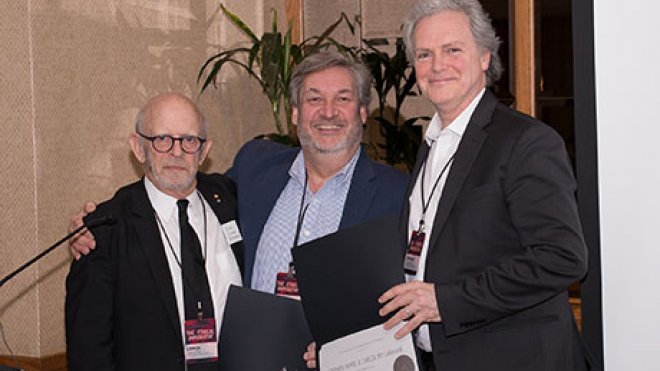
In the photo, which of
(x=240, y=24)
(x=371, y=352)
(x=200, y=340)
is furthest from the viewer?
(x=240, y=24)

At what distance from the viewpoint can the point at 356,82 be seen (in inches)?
118

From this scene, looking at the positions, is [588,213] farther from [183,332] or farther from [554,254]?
[183,332]

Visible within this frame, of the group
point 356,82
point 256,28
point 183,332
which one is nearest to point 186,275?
point 183,332

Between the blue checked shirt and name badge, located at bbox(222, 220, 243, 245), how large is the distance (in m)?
0.08

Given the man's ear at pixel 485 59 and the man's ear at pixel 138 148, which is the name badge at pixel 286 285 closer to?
the man's ear at pixel 138 148

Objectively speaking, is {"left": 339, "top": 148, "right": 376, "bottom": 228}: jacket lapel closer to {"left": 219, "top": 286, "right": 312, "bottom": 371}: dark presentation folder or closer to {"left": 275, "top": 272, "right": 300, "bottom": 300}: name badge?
{"left": 275, "top": 272, "right": 300, "bottom": 300}: name badge

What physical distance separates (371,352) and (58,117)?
2874 mm

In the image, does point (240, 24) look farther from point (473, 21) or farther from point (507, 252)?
point (507, 252)

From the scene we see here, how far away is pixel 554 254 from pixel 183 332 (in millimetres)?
1206

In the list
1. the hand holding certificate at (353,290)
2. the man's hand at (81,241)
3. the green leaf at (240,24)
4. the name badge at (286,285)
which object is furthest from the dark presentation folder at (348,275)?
the green leaf at (240,24)

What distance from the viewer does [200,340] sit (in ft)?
8.96

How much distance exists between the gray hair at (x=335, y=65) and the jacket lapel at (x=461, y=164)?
76cm

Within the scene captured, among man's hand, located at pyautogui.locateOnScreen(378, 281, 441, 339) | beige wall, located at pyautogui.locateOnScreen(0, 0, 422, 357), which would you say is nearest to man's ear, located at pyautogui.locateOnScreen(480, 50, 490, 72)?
man's hand, located at pyautogui.locateOnScreen(378, 281, 441, 339)

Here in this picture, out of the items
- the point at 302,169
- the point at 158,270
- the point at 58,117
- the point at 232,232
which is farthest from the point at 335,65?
the point at 58,117
